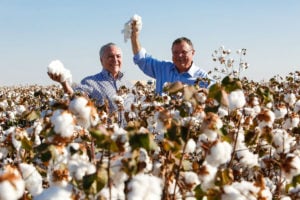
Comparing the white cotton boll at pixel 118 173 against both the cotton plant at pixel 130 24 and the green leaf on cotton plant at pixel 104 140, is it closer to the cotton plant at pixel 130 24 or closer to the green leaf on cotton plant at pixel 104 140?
the green leaf on cotton plant at pixel 104 140

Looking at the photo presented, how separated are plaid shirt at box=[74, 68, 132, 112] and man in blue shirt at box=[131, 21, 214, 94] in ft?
1.87

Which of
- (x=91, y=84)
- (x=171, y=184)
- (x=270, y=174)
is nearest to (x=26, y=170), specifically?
(x=171, y=184)

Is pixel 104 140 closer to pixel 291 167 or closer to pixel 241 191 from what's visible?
pixel 241 191

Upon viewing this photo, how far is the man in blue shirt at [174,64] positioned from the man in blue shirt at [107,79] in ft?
1.08

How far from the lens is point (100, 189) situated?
172cm

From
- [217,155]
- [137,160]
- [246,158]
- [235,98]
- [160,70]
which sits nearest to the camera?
[137,160]

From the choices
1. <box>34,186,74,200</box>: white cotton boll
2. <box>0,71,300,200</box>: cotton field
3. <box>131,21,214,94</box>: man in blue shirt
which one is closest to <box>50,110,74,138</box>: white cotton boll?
<box>0,71,300,200</box>: cotton field

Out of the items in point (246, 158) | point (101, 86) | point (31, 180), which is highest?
point (101, 86)

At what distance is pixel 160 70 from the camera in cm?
Result: 670

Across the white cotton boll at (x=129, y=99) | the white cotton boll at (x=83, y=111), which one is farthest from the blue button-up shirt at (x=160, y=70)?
the white cotton boll at (x=83, y=111)

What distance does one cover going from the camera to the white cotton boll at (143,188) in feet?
5.44

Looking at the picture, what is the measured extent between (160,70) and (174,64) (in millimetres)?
296

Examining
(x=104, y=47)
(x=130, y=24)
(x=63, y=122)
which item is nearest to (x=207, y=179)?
(x=63, y=122)

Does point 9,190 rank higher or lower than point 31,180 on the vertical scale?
lower
